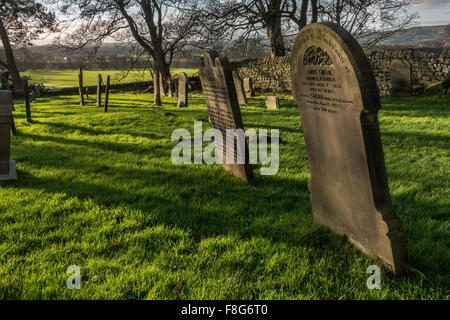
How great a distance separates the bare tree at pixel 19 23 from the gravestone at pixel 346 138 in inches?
1145

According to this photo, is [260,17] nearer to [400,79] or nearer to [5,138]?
[400,79]

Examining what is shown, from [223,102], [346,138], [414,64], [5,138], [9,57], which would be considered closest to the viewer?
[346,138]

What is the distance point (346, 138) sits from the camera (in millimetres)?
2957

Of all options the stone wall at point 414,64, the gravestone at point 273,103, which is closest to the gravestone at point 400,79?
the stone wall at point 414,64

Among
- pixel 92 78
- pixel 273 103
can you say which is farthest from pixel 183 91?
pixel 92 78

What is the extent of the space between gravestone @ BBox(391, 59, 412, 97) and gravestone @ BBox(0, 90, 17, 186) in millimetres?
12756

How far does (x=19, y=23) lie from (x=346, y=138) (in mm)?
33295

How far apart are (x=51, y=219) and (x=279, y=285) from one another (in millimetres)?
2824

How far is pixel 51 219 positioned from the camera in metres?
3.86

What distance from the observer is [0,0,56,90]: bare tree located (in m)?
26.0

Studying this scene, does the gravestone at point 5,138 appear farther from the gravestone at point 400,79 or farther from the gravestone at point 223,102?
the gravestone at point 400,79

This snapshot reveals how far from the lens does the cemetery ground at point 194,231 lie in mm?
2609
